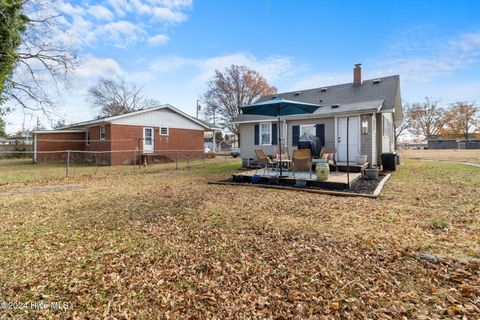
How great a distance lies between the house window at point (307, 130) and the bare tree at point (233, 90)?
22.8 meters

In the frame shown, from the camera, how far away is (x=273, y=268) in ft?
9.53

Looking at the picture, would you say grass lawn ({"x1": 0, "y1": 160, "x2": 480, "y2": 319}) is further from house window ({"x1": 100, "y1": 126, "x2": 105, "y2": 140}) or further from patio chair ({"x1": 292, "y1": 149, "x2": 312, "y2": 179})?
house window ({"x1": 100, "y1": 126, "x2": 105, "y2": 140})

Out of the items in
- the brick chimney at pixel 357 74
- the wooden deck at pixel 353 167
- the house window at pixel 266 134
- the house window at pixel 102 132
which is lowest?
the wooden deck at pixel 353 167

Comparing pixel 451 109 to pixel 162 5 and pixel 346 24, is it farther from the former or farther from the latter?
pixel 162 5

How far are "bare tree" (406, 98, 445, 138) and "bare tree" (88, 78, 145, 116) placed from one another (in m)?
47.6

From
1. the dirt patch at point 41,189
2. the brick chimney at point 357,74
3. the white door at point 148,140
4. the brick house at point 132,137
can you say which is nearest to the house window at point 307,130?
the brick chimney at point 357,74

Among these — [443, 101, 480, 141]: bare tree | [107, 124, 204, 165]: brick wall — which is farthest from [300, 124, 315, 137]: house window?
[443, 101, 480, 141]: bare tree

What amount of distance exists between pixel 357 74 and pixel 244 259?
1475cm

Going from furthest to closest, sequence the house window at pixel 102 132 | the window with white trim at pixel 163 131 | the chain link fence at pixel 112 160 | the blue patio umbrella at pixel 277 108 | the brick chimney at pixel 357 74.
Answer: the window with white trim at pixel 163 131
the house window at pixel 102 132
the chain link fence at pixel 112 160
the brick chimney at pixel 357 74
the blue patio umbrella at pixel 277 108

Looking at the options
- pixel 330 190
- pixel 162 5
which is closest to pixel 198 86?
pixel 162 5

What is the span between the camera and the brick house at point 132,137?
17.3 m

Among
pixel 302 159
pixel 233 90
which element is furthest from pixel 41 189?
pixel 233 90

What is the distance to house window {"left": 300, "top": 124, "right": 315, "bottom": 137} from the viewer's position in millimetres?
12766

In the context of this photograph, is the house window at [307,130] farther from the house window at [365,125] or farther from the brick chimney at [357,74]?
the brick chimney at [357,74]
